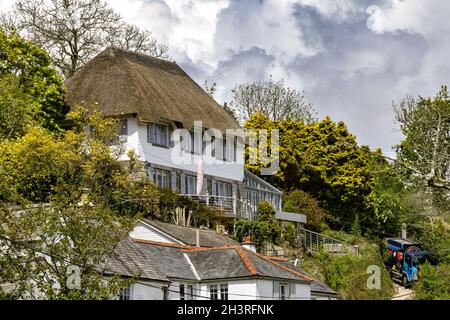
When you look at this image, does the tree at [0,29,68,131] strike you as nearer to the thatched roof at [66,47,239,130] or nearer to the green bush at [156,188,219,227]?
the thatched roof at [66,47,239,130]

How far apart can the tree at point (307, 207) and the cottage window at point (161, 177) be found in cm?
994

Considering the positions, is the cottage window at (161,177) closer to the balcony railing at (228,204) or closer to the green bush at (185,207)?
the balcony railing at (228,204)

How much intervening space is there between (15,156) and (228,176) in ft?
56.8

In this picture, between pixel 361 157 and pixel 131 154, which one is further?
pixel 361 157

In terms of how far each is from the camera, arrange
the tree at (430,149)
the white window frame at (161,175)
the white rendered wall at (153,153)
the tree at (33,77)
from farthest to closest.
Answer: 1. the white window frame at (161,175)
2. the white rendered wall at (153,153)
3. the tree at (33,77)
4. the tree at (430,149)

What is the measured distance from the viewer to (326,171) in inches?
2363

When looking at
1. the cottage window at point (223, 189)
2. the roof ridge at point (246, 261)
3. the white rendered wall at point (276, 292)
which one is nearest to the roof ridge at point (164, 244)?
the roof ridge at point (246, 261)

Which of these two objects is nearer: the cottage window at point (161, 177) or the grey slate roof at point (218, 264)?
the grey slate roof at point (218, 264)

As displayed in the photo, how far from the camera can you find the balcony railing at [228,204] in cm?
5141

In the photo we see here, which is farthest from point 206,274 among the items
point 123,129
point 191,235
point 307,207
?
point 307,207

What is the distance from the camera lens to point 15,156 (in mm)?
41219
